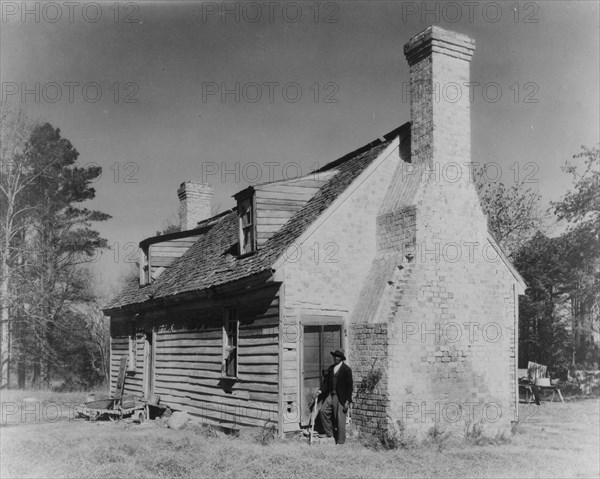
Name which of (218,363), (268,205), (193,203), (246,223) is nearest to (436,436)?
(218,363)

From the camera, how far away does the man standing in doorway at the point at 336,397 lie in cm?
1254

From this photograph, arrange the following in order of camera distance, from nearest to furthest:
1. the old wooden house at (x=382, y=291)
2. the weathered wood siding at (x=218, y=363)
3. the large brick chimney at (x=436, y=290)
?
the large brick chimney at (x=436, y=290) → the old wooden house at (x=382, y=291) → the weathered wood siding at (x=218, y=363)

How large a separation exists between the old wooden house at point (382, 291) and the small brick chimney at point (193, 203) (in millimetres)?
10582

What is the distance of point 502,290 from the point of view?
14.5 m

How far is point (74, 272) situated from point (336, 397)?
2596 cm

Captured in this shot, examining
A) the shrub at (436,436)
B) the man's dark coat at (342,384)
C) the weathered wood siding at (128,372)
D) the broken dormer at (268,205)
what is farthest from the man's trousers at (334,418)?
the weathered wood siding at (128,372)

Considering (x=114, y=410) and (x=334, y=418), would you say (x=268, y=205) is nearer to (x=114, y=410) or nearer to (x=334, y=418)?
(x=334, y=418)

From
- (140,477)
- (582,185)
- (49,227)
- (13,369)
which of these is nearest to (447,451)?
(140,477)

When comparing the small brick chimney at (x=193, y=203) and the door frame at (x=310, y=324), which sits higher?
the small brick chimney at (x=193, y=203)

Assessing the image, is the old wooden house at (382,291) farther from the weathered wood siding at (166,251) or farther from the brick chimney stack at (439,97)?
the weathered wood siding at (166,251)

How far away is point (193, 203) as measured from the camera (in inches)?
1040

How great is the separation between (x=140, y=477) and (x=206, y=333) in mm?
6639

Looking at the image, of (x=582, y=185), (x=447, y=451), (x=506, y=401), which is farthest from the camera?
(x=582, y=185)

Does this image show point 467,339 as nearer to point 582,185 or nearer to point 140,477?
point 140,477
